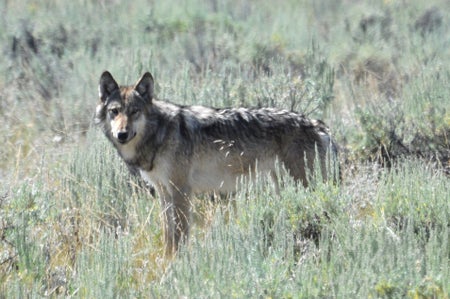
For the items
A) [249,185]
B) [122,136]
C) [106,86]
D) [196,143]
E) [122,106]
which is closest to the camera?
[249,185]

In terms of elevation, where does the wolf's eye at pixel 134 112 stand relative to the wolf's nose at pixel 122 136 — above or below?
above

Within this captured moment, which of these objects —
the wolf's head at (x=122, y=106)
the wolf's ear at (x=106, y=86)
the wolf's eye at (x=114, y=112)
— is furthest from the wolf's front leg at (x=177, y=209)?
the wolf's ear at (x=106, y=86)

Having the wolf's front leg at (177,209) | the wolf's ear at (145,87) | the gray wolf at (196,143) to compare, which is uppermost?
the wolf's ear at (145,87)

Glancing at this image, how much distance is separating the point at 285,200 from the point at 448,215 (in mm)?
1062

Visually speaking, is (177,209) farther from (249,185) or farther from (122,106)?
(249,185)

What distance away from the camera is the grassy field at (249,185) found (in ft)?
15.4

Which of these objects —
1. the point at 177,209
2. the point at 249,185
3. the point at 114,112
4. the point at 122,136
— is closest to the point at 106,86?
the point at 114,112

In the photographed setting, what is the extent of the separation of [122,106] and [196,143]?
71 centimetres

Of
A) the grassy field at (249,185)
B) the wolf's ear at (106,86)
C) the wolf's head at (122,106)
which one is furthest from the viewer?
the wolf's ear at (106,86)

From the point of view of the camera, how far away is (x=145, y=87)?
23.0ft

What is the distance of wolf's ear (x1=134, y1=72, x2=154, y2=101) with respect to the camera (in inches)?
275

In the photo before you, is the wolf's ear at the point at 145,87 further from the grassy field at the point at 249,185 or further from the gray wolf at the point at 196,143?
the grassy field at the point at 249,185

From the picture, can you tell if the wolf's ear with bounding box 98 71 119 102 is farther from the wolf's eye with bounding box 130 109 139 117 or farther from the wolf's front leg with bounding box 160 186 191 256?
the wolf's front leg with bounding box 160 186 191 256

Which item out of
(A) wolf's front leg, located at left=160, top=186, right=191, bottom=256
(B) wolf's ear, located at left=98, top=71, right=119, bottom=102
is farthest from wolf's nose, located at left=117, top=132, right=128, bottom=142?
(A) wolf's front leg, located at left=160, top=186, right=191, bottom=256
